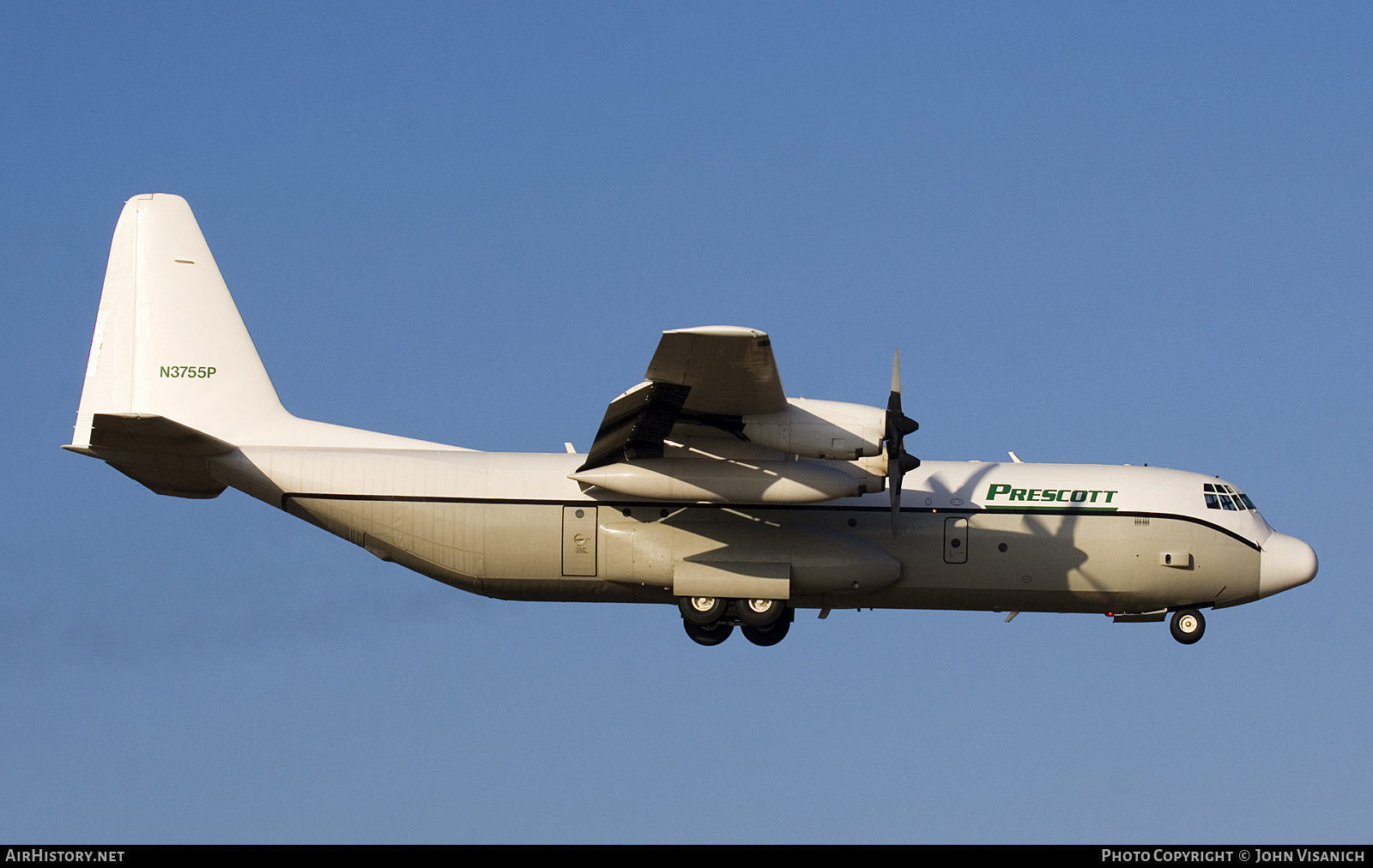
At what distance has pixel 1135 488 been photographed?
24.0m

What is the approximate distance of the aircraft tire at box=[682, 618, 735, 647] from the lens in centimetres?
2398

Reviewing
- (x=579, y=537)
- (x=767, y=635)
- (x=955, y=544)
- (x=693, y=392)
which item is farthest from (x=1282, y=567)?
(x=579, y=537)

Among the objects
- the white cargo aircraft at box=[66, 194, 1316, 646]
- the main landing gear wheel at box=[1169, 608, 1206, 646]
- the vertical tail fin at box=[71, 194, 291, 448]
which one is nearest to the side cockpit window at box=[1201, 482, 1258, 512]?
the white cargo aircraft at box=[66, 194, 1316, 646]

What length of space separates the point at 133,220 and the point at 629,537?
9.91 metres

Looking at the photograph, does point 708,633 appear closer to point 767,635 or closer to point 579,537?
point 767,635

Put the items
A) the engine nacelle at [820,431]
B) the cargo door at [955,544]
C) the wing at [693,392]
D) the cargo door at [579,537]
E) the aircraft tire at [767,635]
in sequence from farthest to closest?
1. the aircraft tire at [767,635]
2. the cargo door at [955,544]
3. the cargo door at [579,537]
4. the engine nacelle at [820,431]
5. the wing at [693,392]

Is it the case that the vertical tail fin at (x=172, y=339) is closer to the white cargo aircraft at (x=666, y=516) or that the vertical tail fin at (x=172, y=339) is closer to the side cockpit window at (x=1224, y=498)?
the white cargo aircraft at (x=666, y=516)

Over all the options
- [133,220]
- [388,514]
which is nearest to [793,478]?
[388,514]

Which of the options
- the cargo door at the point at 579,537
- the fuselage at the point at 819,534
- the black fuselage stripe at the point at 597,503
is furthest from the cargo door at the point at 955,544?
the cargo door at the point at 579,537

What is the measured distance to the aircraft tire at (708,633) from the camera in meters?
24.0

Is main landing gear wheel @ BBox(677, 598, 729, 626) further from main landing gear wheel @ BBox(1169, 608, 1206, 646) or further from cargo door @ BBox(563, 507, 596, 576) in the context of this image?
main landing gear wheel @ BBox(1169, 608, 1206, 646)

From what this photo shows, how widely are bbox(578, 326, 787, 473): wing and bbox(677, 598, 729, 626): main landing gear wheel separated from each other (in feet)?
9.47

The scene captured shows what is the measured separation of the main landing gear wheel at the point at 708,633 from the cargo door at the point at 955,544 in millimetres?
3606

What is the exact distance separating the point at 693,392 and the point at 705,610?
485 centimetres
